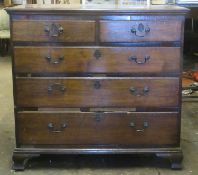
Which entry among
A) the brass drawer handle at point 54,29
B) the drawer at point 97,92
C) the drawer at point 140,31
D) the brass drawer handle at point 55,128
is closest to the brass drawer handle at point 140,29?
the drawer at point 140,31

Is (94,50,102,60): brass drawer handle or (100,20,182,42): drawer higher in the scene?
(100,20,182,42): drawer

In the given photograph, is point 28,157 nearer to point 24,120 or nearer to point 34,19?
point 24,120

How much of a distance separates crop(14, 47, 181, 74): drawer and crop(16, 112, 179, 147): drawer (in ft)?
0.76

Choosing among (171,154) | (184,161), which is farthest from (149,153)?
(184,161)

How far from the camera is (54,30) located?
6.32 feet

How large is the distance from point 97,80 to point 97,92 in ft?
0.20

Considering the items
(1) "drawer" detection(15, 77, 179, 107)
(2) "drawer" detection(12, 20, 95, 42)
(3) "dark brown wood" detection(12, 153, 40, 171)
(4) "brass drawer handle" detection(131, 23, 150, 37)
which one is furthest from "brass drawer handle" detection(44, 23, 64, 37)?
(3) "dark brown wood" detection(12, 153, 40, 171)

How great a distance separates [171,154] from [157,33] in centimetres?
62

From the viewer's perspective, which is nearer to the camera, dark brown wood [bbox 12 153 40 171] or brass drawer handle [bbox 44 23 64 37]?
brass drawer handle [bbox 44 23 64 37]

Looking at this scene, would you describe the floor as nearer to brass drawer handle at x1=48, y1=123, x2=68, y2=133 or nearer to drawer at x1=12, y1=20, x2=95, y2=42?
brass drawer handle at x1=48, y1=123, x2=68, y2=133

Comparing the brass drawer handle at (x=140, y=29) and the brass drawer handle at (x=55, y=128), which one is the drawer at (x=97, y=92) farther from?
the brass drawer handle at (x=140, y=29)

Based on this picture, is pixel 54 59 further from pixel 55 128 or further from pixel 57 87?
pixel 55 128

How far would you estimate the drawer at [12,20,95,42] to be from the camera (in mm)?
1920

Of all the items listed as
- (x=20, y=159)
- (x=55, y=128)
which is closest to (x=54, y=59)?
(x=55, y=128)
